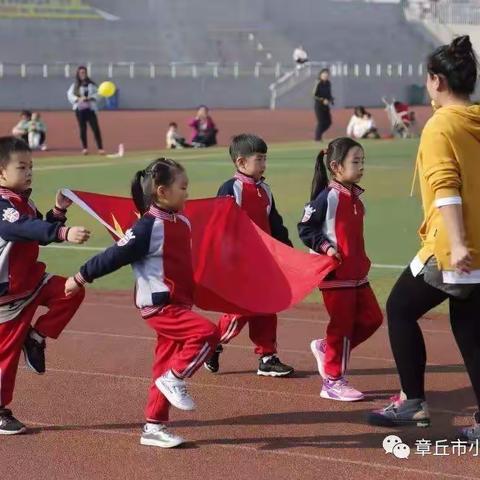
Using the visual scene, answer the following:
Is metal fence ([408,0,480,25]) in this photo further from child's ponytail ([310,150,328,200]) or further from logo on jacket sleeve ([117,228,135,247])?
logo on jacket sleeve ([117,228,135,247])

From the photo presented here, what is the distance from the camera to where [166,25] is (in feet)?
204

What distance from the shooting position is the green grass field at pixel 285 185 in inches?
505

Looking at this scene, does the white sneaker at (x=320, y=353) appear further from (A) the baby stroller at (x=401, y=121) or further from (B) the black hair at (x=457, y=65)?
(A) the baby stroller at (x=401, y=121)

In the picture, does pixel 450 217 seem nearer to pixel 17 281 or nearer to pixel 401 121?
pixel 17 281

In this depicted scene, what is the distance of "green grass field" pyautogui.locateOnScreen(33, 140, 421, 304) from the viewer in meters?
12.8

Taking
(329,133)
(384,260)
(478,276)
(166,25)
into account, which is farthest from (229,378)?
(166,25)

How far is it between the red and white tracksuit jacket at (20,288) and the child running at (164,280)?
369 millimetres

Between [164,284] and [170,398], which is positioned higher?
[164,284]

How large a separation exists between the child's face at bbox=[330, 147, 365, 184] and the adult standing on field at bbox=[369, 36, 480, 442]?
3.80 feet

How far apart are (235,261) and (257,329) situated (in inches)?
29.7

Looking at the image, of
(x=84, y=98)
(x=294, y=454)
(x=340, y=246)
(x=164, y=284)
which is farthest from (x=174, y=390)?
(x=84, y=98)

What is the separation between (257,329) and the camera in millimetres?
8133

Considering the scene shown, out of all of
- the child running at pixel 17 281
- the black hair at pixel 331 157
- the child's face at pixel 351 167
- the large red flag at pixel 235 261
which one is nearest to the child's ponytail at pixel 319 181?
the black hair at pixel 331 157

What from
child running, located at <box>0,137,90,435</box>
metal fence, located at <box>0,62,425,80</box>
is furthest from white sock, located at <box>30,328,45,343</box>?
metal fence, located at <box>0,62,425,80</box>
